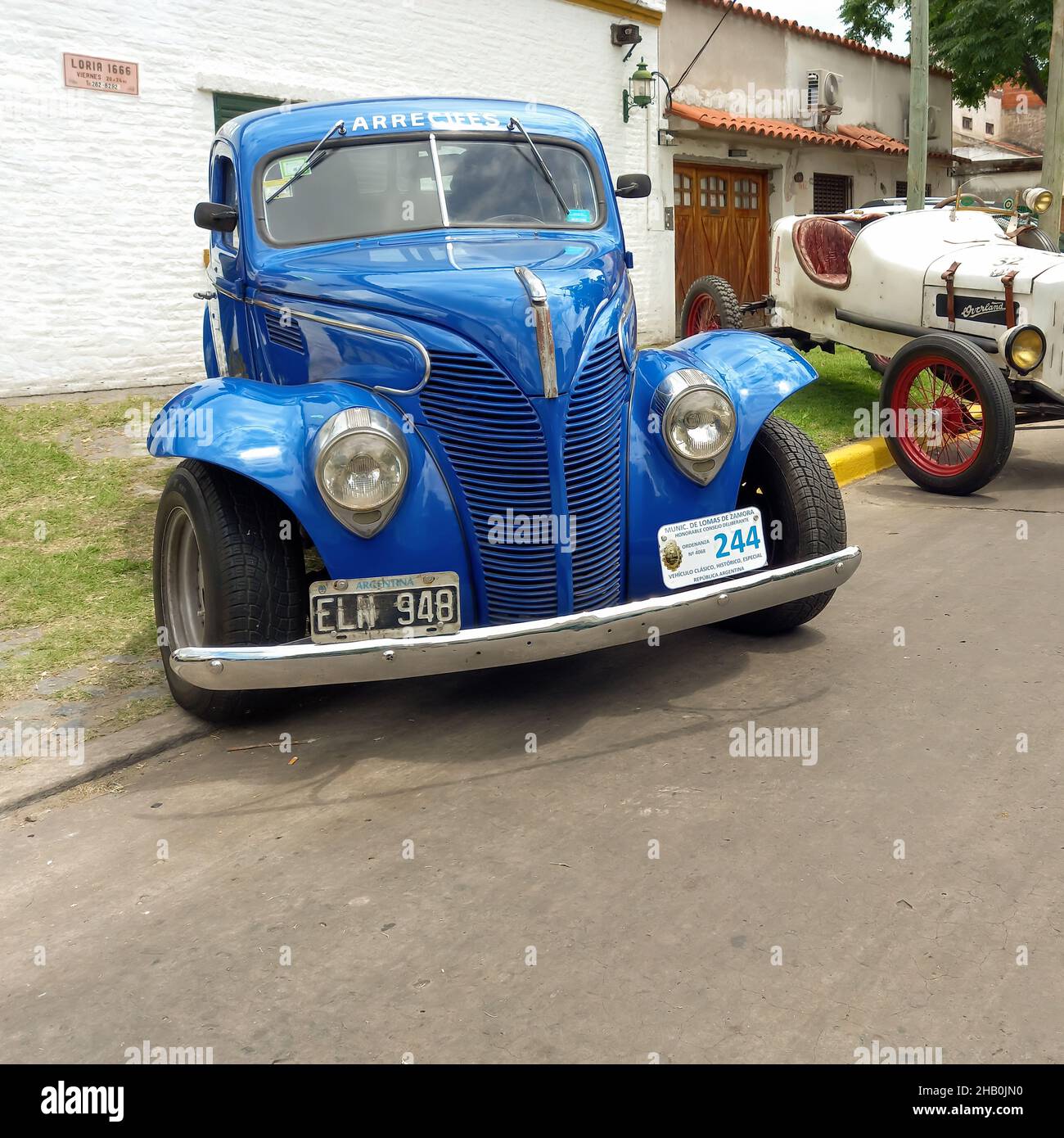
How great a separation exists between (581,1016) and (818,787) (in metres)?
1.27

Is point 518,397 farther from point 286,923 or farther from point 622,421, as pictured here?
point 286,923

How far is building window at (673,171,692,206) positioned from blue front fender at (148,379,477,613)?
1263 centimetres

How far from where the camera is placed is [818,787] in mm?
3549

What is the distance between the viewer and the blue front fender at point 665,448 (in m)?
4.21

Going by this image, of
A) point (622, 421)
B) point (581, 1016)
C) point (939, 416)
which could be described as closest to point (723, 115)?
point (939, 416)

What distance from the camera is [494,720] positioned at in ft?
13.7

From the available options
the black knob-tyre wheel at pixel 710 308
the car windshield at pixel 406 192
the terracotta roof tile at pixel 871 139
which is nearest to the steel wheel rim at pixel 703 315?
the black knob-tyre wheel at pixel 710 308

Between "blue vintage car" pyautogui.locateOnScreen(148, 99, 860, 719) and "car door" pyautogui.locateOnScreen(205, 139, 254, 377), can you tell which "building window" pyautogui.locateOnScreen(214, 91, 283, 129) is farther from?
"blue vintage car" pyautogui.locateOnScreen(148, 99, 860, 719)

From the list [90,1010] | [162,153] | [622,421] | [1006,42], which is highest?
[1006,42]

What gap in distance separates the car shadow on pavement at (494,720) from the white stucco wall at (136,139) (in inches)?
254

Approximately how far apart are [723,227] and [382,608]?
558 inches

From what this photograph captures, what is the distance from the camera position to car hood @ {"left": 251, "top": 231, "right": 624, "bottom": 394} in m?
3.95

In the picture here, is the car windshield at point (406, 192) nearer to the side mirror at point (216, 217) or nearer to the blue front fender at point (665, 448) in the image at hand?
the side mirror at point (216, 217)

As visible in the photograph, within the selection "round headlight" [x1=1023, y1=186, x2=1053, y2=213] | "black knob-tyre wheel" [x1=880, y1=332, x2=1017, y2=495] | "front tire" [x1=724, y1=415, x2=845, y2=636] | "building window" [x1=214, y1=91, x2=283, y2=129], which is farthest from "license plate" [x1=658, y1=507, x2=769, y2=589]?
"building window" [x1=214, y1=91, x2=283, y2=129]
